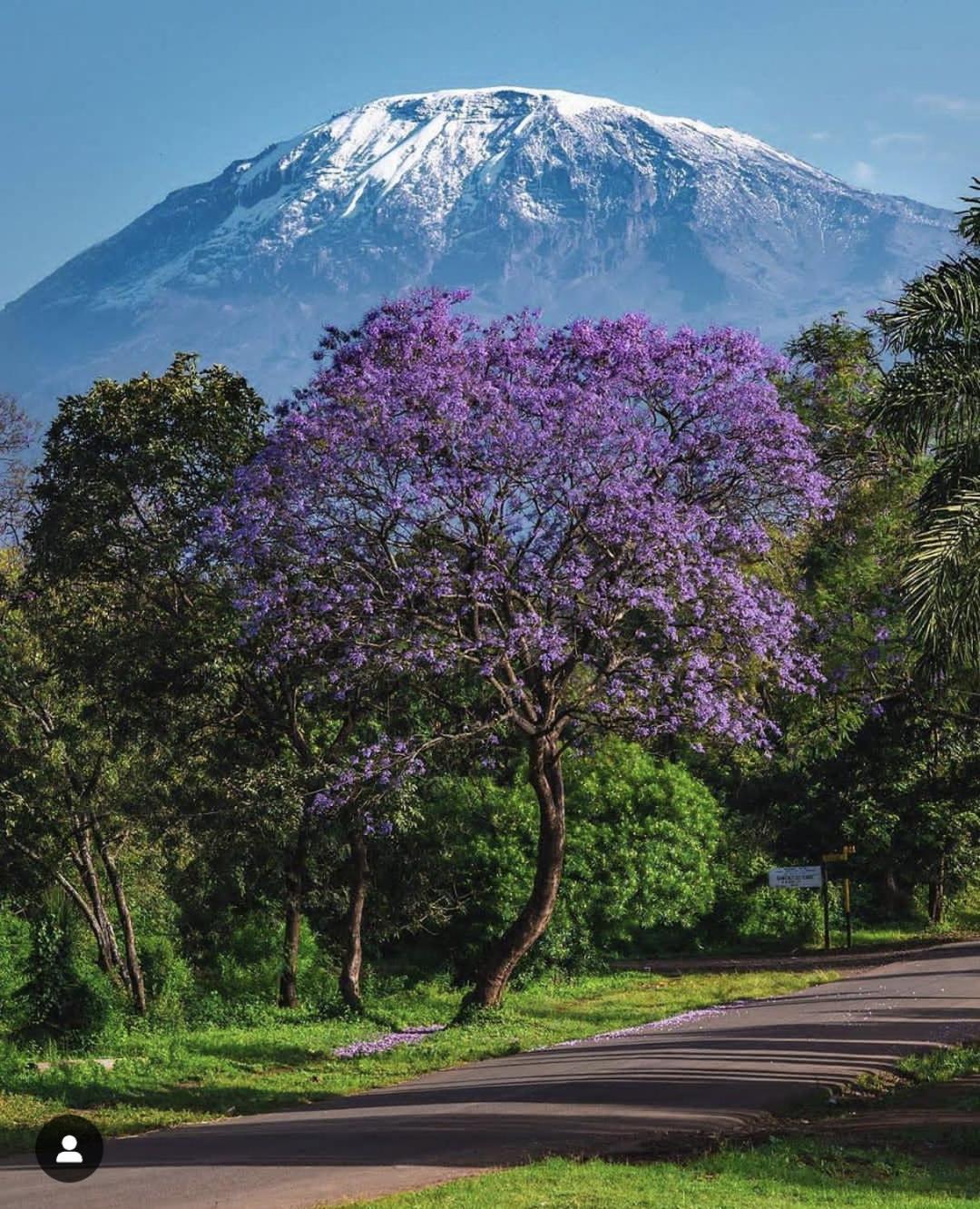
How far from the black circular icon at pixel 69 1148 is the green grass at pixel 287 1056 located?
18 centimetres

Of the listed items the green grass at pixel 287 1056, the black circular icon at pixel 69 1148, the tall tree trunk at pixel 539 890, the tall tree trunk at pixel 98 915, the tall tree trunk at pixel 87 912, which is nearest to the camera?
the black circular icon at pixel 69 1148

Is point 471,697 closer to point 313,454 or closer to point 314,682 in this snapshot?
point 314,682

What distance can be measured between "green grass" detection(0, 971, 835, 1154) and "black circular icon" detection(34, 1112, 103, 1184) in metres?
0.18

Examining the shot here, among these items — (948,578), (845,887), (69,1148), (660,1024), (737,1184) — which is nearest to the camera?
(737,1184)

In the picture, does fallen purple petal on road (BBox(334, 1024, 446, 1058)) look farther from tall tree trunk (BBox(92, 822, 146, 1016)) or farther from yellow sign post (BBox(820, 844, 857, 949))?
yellow sign post (BBox(820, 844, 857, 949))

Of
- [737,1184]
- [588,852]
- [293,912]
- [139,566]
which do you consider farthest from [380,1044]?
[588,852]

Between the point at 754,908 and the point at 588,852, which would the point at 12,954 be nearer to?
the point at 588,852

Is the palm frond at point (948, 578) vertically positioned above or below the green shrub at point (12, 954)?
above

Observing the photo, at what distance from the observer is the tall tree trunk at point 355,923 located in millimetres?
23453

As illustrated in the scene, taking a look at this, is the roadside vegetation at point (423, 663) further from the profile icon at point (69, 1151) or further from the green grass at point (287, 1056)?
the profile icon at point (69, 1151)

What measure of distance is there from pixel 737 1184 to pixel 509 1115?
3201mm

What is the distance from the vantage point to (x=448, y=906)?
2764 centimetres

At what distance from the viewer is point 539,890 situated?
2131 centimetres

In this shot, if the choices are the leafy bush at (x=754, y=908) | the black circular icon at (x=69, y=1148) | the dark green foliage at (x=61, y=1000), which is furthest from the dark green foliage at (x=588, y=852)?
the black circular icon at (x=69, y=1148)
